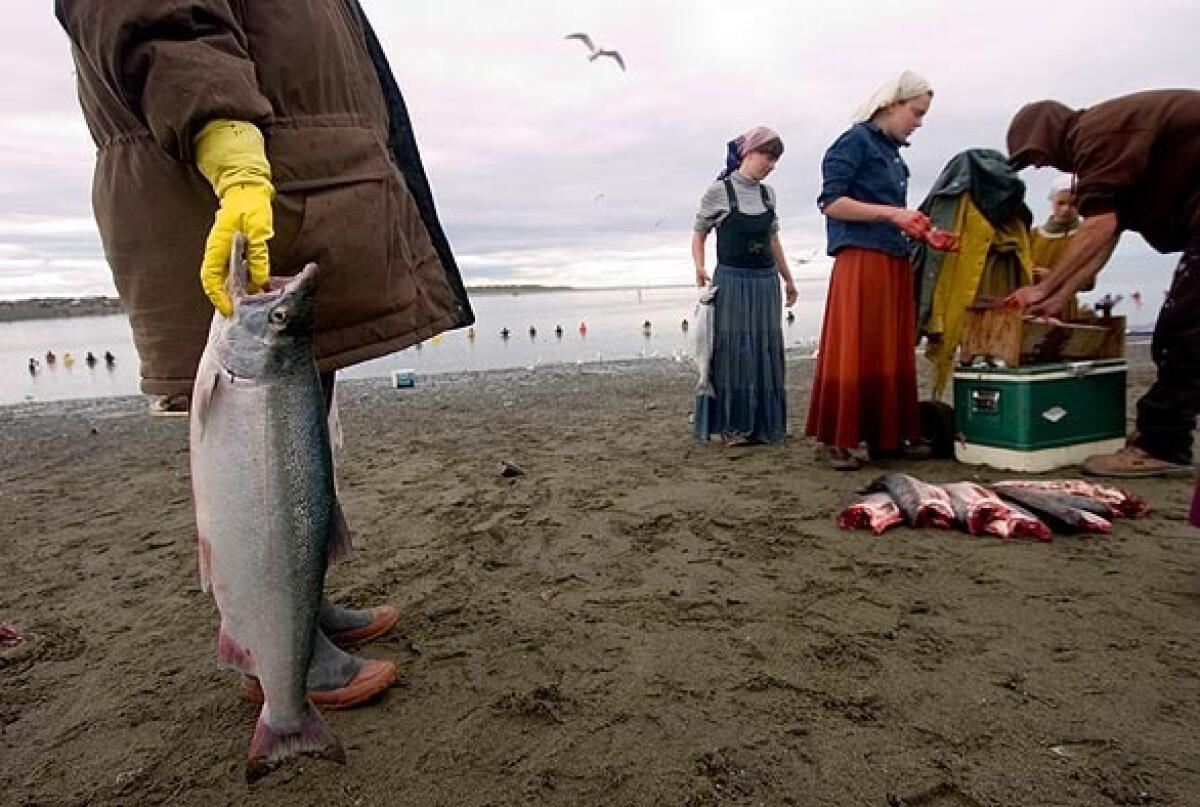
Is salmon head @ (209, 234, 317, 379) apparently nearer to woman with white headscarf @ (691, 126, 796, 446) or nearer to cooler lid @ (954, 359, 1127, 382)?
cooler lid @ (954, 359, 1127, 382)

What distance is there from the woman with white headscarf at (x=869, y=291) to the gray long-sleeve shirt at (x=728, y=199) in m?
1.14

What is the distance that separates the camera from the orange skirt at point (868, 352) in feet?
18.4

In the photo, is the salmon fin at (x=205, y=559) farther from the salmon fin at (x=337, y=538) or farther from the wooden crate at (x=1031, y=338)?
the wooden crate at (x=1031, y=338)

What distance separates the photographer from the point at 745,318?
6969 mm

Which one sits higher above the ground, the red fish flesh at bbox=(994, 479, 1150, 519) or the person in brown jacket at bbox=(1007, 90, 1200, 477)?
the person in brown jacket at bbox=(1007, 90, 1200, 477)

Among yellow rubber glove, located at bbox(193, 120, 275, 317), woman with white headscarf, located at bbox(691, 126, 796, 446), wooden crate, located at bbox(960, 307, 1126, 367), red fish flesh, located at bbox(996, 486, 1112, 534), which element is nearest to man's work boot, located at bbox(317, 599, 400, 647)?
yellow rubber glove, located at bbox(193, 120, 275, 317)

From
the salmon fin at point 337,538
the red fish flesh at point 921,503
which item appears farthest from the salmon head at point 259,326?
the red fish flesh at point 921,503

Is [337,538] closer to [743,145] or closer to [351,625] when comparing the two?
[351,625]

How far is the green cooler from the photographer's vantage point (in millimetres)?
5316

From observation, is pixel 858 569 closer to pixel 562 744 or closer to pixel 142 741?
pixel 562 744

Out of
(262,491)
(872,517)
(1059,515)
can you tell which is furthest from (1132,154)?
(262,491)

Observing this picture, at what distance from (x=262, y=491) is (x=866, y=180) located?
485 centimetres

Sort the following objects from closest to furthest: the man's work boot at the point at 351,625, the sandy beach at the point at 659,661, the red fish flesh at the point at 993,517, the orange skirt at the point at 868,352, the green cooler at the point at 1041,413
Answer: the sandy beach at the point at 659,661
the man's work boot at the point at 351,625
the red fish flesh at the point at 993,517
the green cooler at the point at 1041,413
the orange skirt at the point at 868,352

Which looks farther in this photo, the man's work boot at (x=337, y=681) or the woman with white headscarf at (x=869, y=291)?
the woman with white headscarf at (x=869, y=291)
